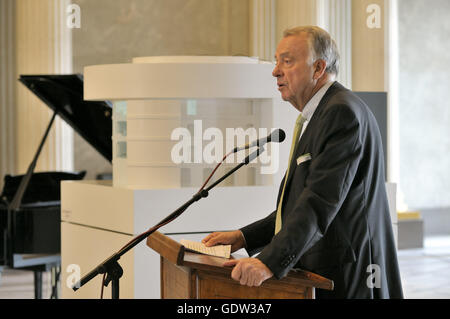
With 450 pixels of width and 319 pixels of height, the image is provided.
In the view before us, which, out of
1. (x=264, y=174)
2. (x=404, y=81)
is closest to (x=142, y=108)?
(x=264, y=174)

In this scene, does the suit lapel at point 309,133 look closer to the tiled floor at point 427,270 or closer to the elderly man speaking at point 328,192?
the elderly man speaking at point 328,192

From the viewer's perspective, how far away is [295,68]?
252 cm

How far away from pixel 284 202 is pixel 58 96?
3.81 metres

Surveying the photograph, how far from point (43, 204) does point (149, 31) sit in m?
5.74

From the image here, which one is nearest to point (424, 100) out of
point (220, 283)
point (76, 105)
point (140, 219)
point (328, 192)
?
point (76, 105)

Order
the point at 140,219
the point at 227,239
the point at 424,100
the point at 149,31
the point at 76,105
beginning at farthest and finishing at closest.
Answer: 1. the point at 424,100
2. the point at 149,31
3. the point at 76,105
4. the point at 140,219
5. the point at 227,239

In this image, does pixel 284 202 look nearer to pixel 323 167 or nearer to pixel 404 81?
pixel 323 167

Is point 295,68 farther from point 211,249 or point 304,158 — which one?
point 211,249

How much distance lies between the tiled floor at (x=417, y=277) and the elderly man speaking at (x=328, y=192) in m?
4.81

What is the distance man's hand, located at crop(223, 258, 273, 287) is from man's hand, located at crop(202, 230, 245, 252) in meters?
0.57

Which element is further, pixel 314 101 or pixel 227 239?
pixel 227 239

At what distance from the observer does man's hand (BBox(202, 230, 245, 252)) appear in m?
2.75
